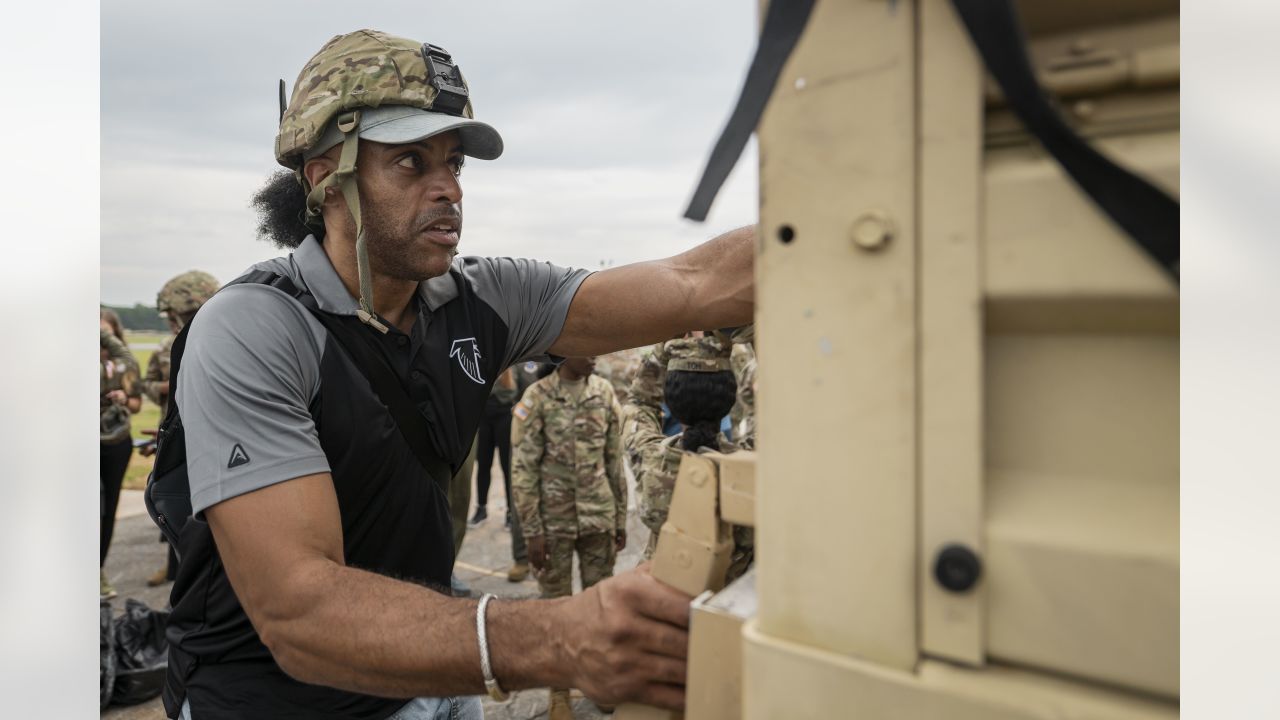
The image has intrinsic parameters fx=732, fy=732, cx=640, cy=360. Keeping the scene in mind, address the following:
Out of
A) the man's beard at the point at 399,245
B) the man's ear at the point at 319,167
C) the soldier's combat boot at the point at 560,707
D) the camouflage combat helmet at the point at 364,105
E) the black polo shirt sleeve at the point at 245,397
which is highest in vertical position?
the camouflage combat helmet at the point at 364,105

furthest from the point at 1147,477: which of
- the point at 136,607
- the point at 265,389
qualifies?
the point at 136,607

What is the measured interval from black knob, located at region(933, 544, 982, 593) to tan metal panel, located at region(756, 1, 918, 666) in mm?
31

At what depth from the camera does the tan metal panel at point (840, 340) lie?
0.75 m

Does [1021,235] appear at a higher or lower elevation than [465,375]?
higher

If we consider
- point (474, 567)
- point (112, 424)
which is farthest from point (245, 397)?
point (474, 567)

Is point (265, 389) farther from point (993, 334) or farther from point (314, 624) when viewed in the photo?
point (993, 334)

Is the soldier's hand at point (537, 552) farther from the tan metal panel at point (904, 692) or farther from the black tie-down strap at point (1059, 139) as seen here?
the black tie-down strap at point (1059, 139)

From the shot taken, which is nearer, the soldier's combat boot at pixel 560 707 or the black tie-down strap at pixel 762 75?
the black tie-down strap at pixel 762 75

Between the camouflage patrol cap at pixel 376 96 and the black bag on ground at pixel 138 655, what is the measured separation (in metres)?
3.49

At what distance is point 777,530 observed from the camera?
0.83 meters

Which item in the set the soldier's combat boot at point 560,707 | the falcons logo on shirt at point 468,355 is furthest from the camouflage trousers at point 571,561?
the falcons logo on shirt at point 468,355

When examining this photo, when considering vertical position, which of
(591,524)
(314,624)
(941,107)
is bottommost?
(591,524)

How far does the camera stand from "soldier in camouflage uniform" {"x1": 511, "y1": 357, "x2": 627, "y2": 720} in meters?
4.73

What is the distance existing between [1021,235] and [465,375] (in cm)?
154
